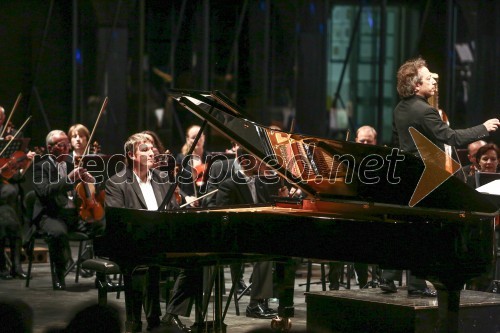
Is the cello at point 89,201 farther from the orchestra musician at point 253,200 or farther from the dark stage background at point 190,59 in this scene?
the dark stage background at point 190,59

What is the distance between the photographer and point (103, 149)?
43.3 ft

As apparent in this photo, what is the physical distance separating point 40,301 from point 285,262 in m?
2.71

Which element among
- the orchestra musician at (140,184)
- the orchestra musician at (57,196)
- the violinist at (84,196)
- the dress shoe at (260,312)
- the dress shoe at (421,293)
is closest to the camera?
the dress shoe at (421,293)

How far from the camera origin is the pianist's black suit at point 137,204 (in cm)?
629

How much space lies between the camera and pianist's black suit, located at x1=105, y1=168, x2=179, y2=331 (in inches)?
248

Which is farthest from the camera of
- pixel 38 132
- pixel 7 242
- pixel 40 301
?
pixel 38 132

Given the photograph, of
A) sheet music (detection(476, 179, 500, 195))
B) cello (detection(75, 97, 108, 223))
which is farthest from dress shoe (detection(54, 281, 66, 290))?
sheet music (detection(476, 179, 500, 195))

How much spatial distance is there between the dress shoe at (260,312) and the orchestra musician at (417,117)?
1435 mm

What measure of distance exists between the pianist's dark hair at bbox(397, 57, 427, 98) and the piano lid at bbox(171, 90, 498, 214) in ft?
3.09

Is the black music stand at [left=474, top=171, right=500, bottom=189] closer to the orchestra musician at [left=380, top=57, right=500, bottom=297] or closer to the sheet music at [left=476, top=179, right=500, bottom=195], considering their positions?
the sheet music at [left=476, top=179, right=500, bottom=195]

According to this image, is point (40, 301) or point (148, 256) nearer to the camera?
point (148, 256)

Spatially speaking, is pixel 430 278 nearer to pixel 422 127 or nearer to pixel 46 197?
pixel 422 127

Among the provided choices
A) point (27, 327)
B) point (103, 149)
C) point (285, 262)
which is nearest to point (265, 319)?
point (285, 262)

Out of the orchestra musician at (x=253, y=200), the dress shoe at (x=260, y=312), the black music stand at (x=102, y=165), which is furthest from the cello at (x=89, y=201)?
the dress shoe at (x=260, y=312)
